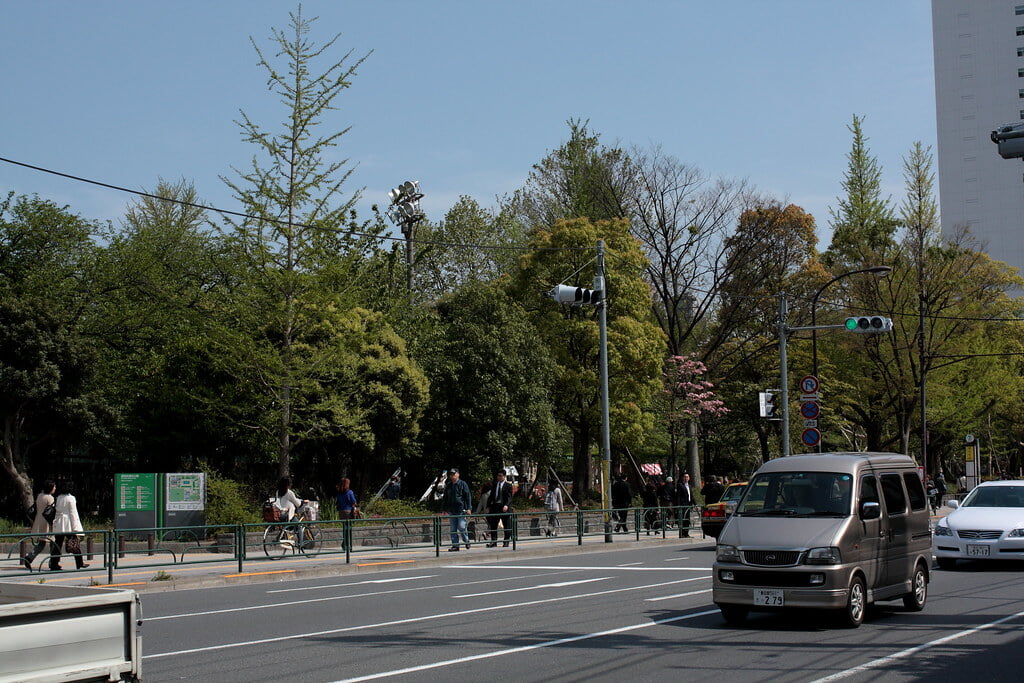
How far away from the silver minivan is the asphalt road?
0.36 meters

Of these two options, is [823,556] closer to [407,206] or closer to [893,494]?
[893,494]

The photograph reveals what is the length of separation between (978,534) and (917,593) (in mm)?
6300

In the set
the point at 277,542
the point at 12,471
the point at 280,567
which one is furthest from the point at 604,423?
the point at 12,471

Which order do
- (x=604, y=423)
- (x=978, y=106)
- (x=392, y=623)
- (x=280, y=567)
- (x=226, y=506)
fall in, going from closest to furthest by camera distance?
(x=392, y=623) → (x=280, y=567) → (x=226, y=506) → (x=604, y=423) → (x=978, y=106)

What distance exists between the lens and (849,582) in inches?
466

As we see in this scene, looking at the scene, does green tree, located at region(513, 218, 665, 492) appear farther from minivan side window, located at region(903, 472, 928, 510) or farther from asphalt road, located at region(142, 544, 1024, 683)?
minivan side window, located at region(903, 472, 928, 510)

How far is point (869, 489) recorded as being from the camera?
1295cm

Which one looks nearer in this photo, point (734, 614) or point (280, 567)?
point (734, 614)

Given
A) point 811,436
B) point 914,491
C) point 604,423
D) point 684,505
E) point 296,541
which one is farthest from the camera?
point 811,436

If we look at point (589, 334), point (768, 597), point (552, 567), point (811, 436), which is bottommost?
point (552, 567)

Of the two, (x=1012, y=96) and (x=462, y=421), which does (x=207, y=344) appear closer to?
(x=462, y=421)

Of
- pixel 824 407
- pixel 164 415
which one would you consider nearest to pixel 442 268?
pixel 824 407

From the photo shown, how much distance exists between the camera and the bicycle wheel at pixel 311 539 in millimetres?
22594

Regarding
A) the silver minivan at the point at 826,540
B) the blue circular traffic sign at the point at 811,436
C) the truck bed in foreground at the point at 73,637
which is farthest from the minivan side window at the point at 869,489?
the blue circular traffic sign at the point at 811,436
